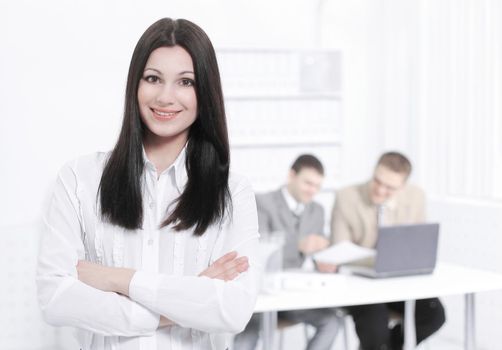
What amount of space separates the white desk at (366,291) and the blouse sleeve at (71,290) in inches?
59.5

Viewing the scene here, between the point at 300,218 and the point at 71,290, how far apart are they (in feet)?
8.62

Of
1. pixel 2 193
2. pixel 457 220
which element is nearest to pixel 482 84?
pixel 457 220

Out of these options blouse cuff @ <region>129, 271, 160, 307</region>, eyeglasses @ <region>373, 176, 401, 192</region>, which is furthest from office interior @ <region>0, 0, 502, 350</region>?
blouse cuff @ <region>129, 271, 160, 307</region>

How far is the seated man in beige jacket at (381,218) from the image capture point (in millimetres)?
3592

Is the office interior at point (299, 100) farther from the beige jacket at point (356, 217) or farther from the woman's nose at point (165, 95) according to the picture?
the woman's nose at point (165, 95)

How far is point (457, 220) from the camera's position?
15.8ft

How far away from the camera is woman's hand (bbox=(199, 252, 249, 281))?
1.47 meters

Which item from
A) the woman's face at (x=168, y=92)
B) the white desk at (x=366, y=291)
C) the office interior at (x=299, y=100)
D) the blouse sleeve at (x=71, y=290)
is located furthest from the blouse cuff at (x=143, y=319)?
the office interior at (x=299, y=100)

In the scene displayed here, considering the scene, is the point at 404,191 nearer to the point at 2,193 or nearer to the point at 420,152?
the point at 420,152

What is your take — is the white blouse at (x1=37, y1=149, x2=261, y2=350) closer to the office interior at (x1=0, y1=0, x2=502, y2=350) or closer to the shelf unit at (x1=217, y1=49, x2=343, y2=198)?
the office interior at (x1=0, y1=0, x2=502, y2=350)

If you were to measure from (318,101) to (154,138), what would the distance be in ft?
11.8

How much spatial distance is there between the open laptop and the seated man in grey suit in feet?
1.19

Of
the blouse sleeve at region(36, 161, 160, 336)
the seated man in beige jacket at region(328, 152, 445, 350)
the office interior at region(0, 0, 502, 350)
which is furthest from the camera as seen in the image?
the office interior at region(0, 0, 502, 350)

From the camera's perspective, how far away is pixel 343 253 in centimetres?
323
